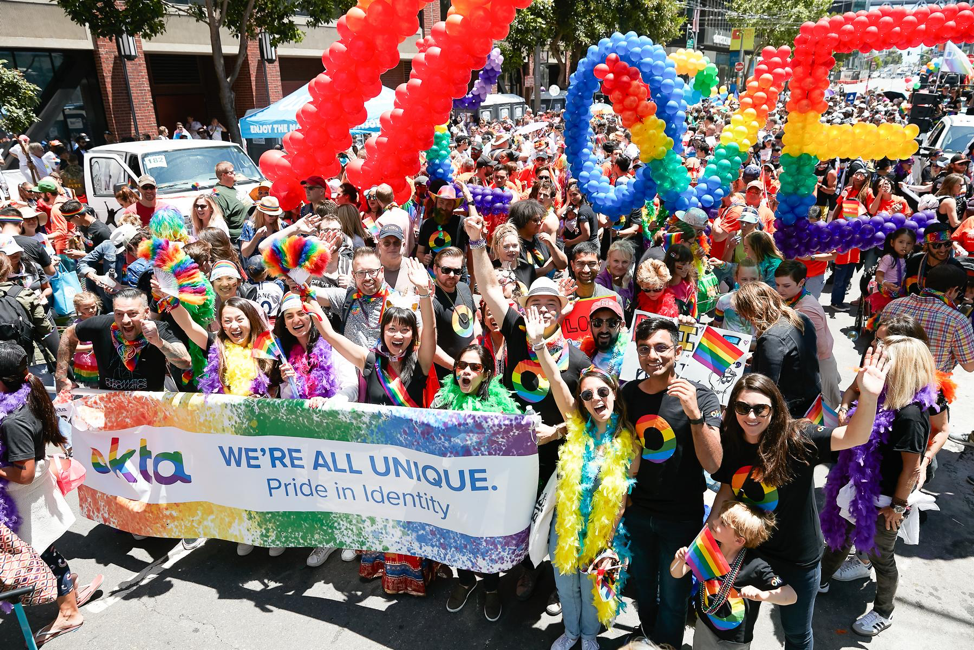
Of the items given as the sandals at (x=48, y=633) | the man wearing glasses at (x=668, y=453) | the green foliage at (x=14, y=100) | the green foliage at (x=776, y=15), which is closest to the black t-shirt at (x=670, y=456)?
the man wearing glasses at (x=668, y=453)

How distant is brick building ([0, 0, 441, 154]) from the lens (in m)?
18.5

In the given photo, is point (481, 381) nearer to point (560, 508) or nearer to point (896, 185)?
point (560, 508)

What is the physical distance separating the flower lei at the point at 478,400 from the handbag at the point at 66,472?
6.87 ft

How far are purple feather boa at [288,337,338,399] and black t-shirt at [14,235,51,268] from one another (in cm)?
420

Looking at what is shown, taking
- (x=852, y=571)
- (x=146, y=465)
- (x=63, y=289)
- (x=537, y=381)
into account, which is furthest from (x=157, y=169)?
(x=852, y=571)

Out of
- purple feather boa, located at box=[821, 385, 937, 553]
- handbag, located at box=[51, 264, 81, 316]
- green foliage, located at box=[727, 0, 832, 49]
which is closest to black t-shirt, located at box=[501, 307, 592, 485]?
purple feather boa, located at box=[821, 385, 937, 553]

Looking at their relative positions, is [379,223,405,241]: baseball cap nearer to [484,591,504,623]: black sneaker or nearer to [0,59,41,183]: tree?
[484,591,504,623]: black sneaker

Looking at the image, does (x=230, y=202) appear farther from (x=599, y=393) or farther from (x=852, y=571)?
(x=852, y=571)

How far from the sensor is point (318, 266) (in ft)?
12.7

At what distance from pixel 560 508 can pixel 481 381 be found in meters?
0.74

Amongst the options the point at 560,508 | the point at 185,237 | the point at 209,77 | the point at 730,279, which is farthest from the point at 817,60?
the point at 209,77

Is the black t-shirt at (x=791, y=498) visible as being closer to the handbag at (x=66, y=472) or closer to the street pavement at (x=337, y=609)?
the street pavement at (x=337, y=609)

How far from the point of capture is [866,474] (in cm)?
323

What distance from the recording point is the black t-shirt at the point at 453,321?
4023 millimetres
